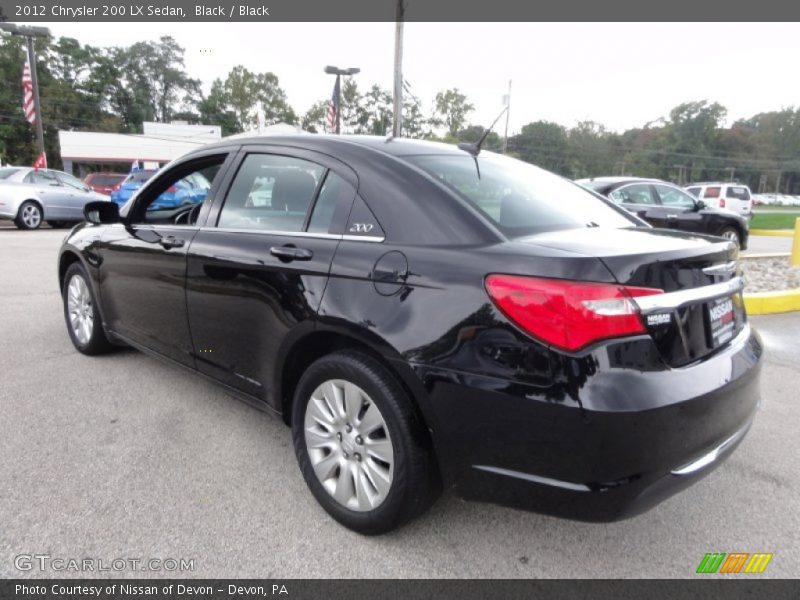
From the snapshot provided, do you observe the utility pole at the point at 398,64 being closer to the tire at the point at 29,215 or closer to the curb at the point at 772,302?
the tire at the point at 29,215

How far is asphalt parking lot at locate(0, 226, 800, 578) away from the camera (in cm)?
207

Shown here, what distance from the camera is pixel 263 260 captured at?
250cm

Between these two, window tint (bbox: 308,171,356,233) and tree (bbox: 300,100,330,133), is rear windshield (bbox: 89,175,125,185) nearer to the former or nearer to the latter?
window tint (bbox: 308,171,356,233)

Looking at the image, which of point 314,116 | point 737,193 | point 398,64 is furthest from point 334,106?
point 314,116

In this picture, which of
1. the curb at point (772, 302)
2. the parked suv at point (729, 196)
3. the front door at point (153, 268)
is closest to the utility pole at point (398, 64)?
the parked suv at point (729, 196)

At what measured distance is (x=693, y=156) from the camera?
99.5 m

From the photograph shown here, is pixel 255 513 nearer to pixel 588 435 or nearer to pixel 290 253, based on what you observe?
pixel 290 253

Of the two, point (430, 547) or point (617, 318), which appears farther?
point (430, 547)

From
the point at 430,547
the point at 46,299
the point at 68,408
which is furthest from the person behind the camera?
the point at 46,299

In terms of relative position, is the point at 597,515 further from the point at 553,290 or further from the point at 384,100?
the point at 384,100

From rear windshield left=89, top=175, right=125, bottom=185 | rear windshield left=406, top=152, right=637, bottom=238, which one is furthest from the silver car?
rear windshield left=406, top=152, right=637, bottom=238

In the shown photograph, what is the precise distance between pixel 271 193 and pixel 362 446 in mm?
1372
